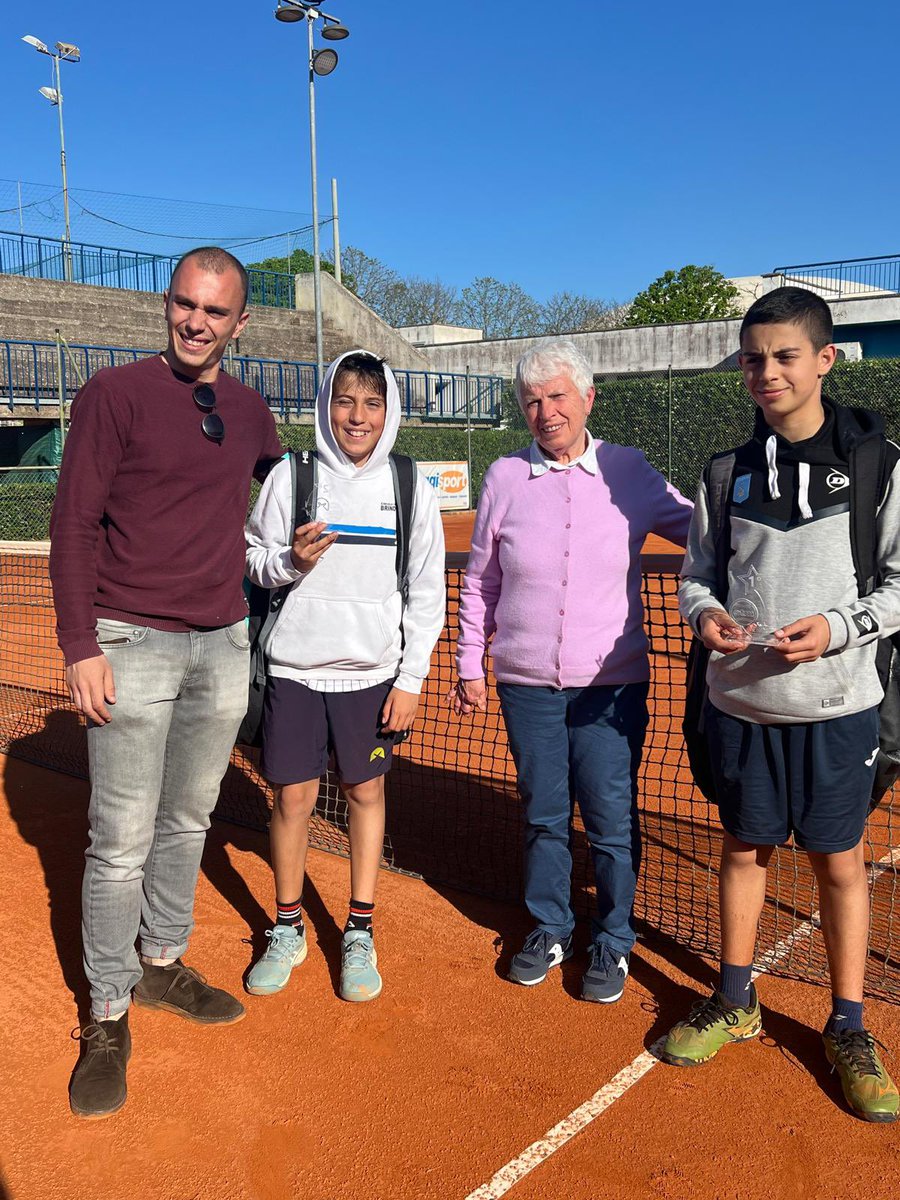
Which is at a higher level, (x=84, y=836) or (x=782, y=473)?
(x=782, y=473)

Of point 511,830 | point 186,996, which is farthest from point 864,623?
point 511,830

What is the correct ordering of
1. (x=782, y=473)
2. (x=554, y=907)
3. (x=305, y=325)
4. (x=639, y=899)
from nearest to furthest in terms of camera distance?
(x=782, y=473) < (x=554, y=907) < (x=639, y=899) < (x=305, y=325)

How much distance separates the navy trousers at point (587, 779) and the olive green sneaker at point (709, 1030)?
0.41 m

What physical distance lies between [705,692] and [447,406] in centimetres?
3093

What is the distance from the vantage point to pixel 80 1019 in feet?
10.6

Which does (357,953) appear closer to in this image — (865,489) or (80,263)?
(865,489)

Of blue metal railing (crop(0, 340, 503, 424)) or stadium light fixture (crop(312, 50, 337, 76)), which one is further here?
stadium light fixture (crop(312, 50, 337, 76))

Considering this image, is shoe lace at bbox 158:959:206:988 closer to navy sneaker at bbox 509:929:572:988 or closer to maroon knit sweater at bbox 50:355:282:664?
navy sneaker at bbox 509:929:572:988

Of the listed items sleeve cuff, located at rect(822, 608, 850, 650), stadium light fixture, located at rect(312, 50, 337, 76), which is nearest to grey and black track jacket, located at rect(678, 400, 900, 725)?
sleeve cuff, located at rect(822, 608, 850, 650)

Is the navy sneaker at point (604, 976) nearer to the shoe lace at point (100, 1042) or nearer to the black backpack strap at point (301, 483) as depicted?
the shoe lace at point (100, 1042)

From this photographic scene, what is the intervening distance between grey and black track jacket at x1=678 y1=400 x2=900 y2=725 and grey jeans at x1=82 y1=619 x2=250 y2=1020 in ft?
4.73

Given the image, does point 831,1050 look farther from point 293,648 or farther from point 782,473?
point 293,648

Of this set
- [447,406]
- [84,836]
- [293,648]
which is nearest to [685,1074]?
[293,648]

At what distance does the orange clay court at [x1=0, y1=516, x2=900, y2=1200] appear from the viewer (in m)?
2.48
